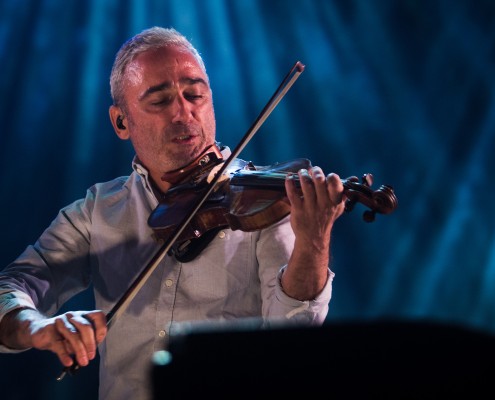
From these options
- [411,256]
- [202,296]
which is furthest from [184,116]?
[411,256]

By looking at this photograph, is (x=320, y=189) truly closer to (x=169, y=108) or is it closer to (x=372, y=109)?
(x=169, y=108)

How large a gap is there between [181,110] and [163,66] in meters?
0.18

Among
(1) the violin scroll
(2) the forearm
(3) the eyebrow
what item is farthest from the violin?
(3) the eyebrow

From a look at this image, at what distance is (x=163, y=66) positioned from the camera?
87.9 inches

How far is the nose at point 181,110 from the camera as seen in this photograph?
7.18 ft

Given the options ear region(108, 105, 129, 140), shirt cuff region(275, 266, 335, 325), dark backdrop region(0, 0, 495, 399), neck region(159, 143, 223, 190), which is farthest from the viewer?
dark backdrop region(0, 0, 495, 399)

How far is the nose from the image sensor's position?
7.18ft

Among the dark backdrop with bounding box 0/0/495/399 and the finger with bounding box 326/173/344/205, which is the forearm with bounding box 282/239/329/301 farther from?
the dark backdrop with bounding box 0/0/495/399

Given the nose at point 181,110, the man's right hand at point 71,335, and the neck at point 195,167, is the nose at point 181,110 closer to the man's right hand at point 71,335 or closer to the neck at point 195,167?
the neck at point 195,167

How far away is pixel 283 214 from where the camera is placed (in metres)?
1.75

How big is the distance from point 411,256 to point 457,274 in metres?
0.27

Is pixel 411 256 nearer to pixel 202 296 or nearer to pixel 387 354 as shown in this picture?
pixel 202 296

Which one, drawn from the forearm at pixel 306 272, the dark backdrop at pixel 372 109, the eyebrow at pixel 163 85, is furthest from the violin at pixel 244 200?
the dark backdrop at pixel 372 109

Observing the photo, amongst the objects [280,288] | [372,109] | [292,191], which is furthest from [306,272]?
[372,109]
